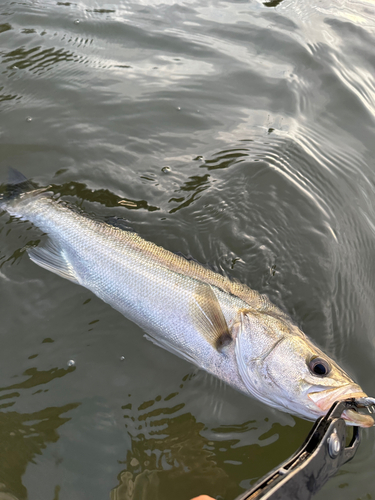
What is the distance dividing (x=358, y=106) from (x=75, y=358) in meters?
5.09

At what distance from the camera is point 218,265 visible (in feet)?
13.0

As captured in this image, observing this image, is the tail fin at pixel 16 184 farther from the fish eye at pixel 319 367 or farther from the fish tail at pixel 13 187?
the fish eye at pixel 319 367

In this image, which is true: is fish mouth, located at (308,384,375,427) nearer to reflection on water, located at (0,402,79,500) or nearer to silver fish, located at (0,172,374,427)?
silver fish, located at (0,172,374,427)

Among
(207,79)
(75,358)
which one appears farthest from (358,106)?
(75,358)

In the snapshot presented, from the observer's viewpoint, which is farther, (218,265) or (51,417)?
(218,265)

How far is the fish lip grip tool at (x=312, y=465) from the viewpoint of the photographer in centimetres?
203

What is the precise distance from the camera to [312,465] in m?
2.19

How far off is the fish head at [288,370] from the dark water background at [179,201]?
1.35 feet

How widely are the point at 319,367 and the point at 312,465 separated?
883 mm

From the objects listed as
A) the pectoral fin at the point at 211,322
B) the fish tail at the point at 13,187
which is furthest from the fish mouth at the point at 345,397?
the fish tail at the point at 13,187

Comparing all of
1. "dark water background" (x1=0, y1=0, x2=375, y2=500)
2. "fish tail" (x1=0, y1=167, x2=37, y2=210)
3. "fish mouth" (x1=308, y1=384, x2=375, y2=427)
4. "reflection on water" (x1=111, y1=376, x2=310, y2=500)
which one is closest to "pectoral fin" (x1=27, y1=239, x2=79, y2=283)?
"dark water background" (x1=0, y1=0, x2=375, y2=500)

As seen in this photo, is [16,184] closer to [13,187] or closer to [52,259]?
[13,187]

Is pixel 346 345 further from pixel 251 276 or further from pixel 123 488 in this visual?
pixel 123 488

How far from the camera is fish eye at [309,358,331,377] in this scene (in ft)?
9.62
